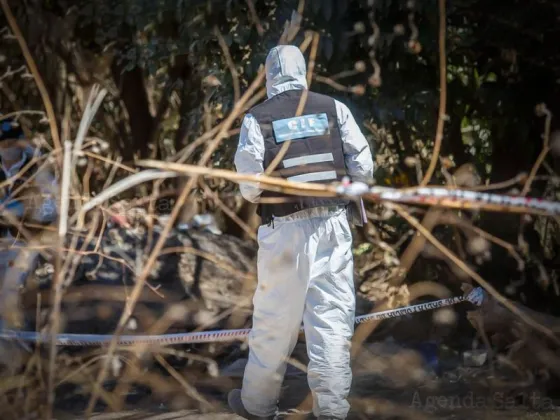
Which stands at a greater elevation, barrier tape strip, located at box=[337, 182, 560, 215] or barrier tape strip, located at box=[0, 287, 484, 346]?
barrier tape strip, located at box=[337, 182, 560, 215]

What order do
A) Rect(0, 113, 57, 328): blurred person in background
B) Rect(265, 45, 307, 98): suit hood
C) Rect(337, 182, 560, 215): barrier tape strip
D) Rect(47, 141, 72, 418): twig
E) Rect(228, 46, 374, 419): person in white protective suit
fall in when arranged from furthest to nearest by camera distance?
1. Rect(0, 113, 57, 328): blurred person in background
2. Rect(265, 45, 307, 98): suit hood
3. Rect(228, 46, 374, 419): person in white protective suit
4. Rect(47, 141, 72, 418): twig
5. Rect(337, 182, 560, 215): barrier tape strip

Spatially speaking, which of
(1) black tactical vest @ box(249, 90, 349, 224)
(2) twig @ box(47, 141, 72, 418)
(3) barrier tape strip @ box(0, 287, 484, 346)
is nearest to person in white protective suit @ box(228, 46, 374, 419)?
(1) black tactical vest @ box(249, 90, 349, 224)

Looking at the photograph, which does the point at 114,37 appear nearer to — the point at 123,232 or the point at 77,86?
the point at 77,86

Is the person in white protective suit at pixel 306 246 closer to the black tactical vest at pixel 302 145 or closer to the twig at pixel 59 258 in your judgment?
the black tactical vest at pixel 302 145

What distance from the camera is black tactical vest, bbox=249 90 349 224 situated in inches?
172

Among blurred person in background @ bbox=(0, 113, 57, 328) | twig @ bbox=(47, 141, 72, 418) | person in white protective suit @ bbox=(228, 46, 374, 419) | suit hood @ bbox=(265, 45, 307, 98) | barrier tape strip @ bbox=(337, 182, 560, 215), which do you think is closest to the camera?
barrier tape strip @ bbox=(337, 182, 560, 215)

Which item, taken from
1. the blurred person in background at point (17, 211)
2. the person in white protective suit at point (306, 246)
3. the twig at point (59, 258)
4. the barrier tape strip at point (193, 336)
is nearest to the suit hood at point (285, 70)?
the person in white protective suit at point (306, 246)

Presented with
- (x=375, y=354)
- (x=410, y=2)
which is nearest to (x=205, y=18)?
(x=410, y=2)

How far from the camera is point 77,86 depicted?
10.5 meters

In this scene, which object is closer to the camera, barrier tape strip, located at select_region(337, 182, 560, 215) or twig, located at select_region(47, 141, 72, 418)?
barrier tape strip, located at select_region(337, 182, 560, 215)

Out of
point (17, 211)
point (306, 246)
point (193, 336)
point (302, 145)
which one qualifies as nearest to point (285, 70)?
point (302, 145)

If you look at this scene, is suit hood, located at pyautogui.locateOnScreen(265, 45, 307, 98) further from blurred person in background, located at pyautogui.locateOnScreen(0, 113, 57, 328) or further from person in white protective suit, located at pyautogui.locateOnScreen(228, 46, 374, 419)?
blurred person in background, located at pyautogui.locateOnScreen(0, 113, 57, 328)

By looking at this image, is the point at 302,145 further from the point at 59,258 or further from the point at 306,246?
the point at 59,258

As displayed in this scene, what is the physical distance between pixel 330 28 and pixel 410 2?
1.62 ft
